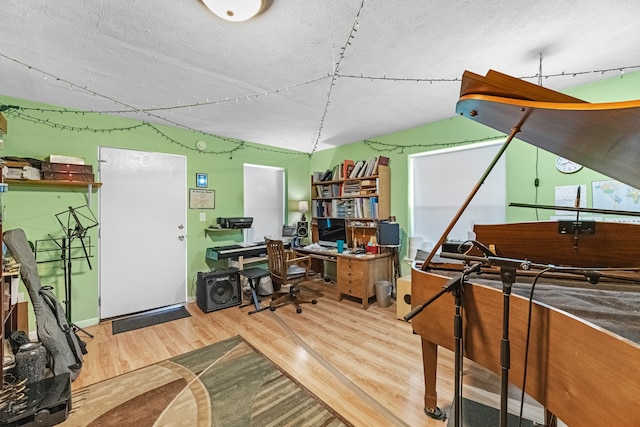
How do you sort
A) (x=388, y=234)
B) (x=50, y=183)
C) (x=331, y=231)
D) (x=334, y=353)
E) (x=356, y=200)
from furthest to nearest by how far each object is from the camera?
(x=331, y=231) → (x=356, y=200) → (x=388, y=234) → (x=50, y=183) → (x=334, y=353)

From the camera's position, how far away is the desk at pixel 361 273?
10.8 feet

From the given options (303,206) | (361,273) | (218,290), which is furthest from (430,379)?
(303,206)

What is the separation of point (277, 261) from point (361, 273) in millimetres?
1062

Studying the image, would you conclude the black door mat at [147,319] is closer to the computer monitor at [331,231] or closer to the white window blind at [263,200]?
the white window blind at [263,200]

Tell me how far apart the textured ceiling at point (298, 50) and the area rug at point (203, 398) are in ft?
7.82

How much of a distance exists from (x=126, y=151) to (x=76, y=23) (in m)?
1.88

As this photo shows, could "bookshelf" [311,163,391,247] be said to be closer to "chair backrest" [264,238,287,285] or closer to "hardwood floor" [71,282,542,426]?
"hardwood floor" [71,282,542,426]

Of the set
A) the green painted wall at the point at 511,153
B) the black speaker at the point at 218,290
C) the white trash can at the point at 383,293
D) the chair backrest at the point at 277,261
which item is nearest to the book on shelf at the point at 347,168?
the green painted wall at the point at 511,153

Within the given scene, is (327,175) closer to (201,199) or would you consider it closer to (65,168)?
(201,199)

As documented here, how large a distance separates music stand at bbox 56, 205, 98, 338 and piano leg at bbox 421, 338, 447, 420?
10.2 feet

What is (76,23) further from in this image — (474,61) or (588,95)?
(588,95)

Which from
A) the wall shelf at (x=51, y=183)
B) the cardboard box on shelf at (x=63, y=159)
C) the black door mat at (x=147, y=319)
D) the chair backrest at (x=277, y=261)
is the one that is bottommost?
the black door mat at (x=147, y=319)

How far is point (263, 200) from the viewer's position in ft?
14.7

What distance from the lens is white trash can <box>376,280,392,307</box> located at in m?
3.31
